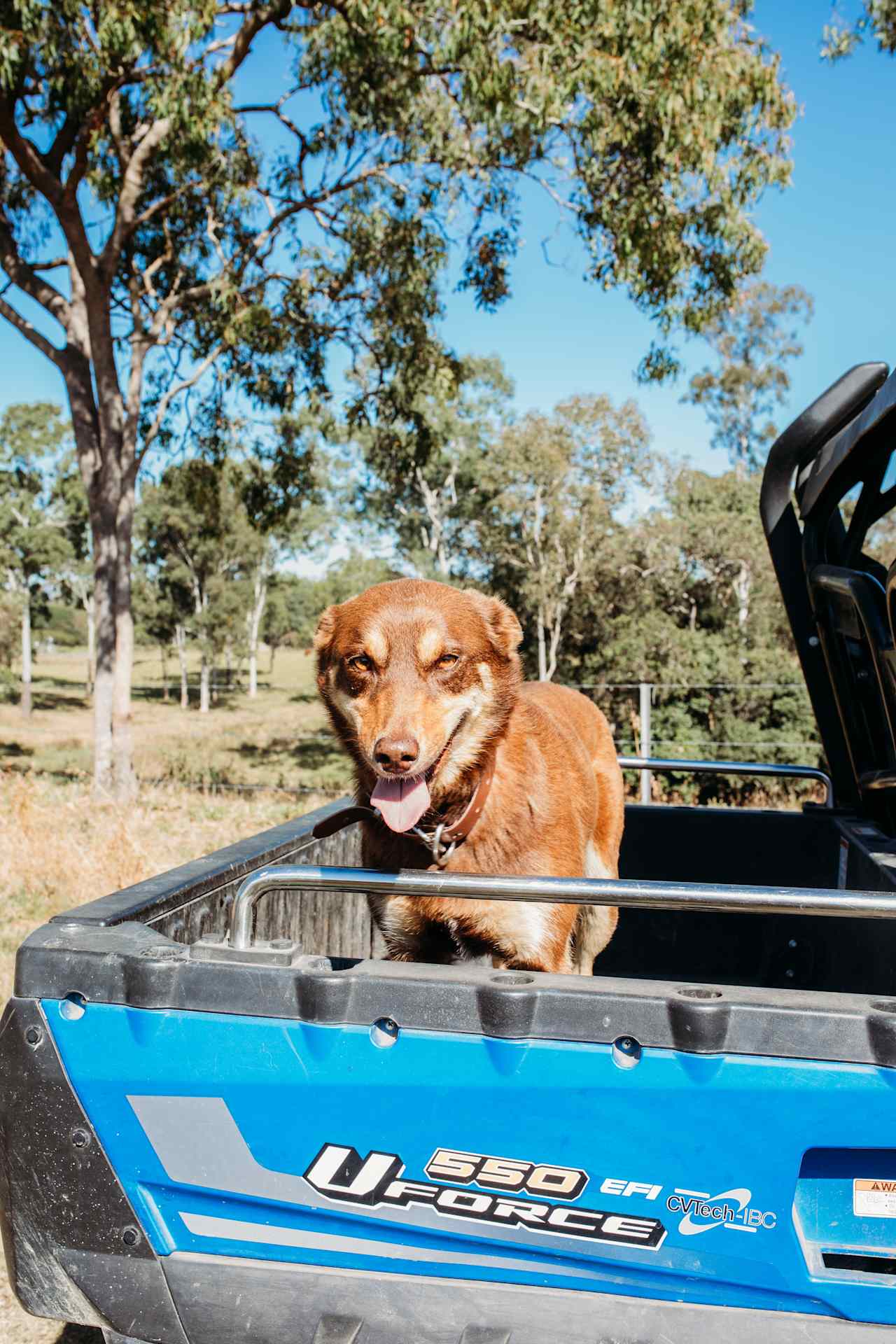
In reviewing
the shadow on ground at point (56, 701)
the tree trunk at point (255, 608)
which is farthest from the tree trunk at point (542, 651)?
the shadow on ground at point (56, 701)

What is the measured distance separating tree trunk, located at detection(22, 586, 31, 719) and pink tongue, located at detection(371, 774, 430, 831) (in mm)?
33375

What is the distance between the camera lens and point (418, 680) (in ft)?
7.96

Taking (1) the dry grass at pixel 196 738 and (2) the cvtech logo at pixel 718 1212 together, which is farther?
(1) the dry grass at pixel 196 738

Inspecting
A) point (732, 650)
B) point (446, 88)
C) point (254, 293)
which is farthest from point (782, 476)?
point (732, 650)

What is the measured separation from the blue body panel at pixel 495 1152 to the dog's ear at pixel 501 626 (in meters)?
1.46

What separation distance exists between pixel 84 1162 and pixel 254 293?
11.2 m

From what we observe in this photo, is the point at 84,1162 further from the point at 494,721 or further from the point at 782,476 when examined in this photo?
the point at 782,476

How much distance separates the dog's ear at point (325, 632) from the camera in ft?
9.04

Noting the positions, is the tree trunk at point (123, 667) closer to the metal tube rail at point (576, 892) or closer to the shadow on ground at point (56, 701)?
the metal tube rail at point (576, 892)

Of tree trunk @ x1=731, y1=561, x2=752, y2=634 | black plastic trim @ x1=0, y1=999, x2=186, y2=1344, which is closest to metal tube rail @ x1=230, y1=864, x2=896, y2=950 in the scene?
black plastic trim @ x1=0, y1=999, x2=186, y2=1344

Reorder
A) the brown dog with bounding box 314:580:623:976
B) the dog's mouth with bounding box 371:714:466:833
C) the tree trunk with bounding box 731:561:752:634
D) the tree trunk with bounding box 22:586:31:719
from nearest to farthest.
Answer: the dog's mouth with bounding box 371:714:466:833 → the brown dog with bounding box 314:580:623:976 → the tree trunk with bounding box 731:561:752:634 → the tree trunk with bounding box 22:586:31:719

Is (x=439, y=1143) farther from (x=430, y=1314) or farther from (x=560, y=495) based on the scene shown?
(x=560, y=495)

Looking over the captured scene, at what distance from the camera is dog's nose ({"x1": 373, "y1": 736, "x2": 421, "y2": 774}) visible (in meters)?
2.05

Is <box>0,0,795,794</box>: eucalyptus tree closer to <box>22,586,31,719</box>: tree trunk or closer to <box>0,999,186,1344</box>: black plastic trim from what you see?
<box>0,999,186,1344</box>: black plastic trim
